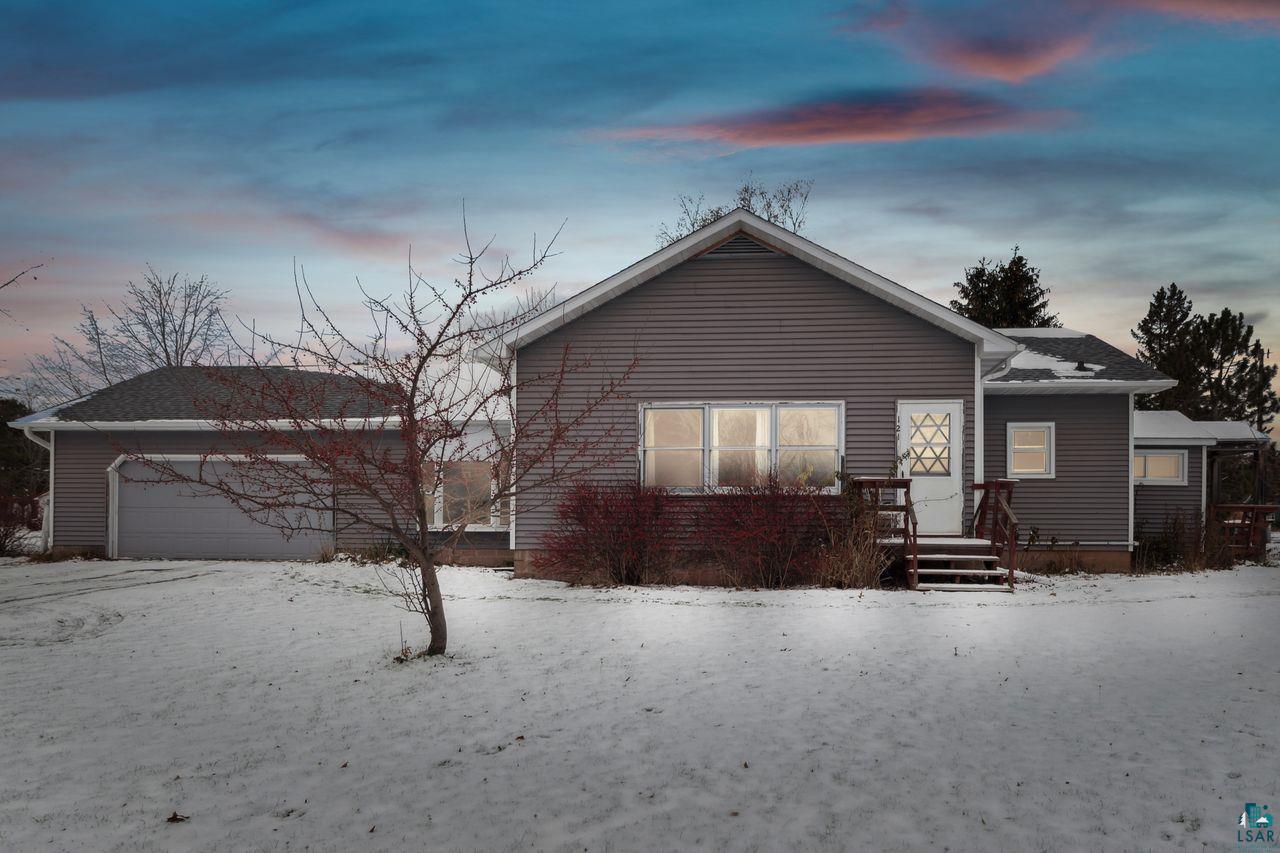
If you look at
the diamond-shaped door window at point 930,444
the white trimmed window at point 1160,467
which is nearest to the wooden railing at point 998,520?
the diamond-shaped door window at point 930,444

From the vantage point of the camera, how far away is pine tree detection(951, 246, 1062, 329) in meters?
32.0

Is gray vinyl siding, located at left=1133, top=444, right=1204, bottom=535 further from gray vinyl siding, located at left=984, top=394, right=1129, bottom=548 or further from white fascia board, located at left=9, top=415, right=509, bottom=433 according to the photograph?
white fascia board, located at left=9, top=415, right=509, bottom=433

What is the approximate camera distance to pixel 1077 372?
16766 millimetres

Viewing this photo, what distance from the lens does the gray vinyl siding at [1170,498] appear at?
18906 millimetres

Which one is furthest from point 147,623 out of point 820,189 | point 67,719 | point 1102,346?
point 820,189

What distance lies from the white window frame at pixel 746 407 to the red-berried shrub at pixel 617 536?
2.26 feet

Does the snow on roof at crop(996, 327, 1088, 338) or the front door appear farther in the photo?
the snow on roof at crop(996, 327, 1088, 338)

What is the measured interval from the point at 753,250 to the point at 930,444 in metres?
4.11

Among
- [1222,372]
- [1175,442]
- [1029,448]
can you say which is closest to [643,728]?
[1029,448]

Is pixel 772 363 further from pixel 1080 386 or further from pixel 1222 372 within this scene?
pixel 1222 372

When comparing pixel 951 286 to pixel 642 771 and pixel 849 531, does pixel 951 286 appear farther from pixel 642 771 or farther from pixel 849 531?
pixel 642 771

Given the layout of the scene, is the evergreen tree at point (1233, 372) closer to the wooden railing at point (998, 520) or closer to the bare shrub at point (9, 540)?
the wooden railing at point (998, 520)

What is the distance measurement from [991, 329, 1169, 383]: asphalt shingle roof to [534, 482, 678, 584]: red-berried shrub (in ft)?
23.6

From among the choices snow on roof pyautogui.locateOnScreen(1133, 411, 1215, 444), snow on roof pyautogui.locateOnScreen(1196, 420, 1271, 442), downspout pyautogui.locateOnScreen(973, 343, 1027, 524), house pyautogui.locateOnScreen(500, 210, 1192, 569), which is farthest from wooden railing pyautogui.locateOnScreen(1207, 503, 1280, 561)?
house pyautogui.locateOnScreen(500, 210, 1192, 569)
